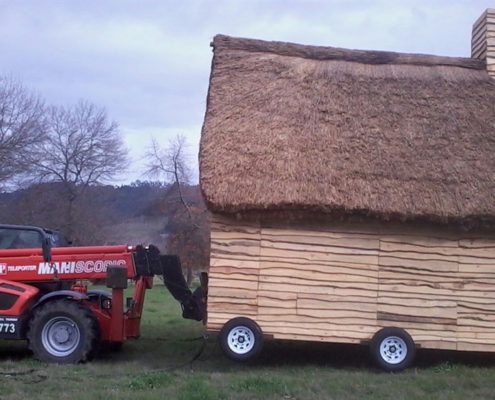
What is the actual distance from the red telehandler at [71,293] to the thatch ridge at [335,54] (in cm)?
431

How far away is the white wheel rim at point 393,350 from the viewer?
11.9 metres

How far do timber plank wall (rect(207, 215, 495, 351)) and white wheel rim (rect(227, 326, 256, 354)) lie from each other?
0.67ft

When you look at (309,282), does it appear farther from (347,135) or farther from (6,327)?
(6,327)

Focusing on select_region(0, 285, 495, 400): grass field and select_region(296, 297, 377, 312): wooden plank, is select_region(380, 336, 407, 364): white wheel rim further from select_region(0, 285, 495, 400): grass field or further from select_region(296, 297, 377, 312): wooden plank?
select_region(296, 297, 377, 312): wooden plank

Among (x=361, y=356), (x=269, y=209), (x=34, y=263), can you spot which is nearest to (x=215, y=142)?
(x=269, y=209)

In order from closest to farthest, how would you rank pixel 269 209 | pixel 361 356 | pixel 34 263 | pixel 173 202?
pixel 269 209 < pixel 34 263 < pixel 361 356 < pixel 173 202

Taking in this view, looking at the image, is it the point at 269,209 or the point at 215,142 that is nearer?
the point at 269,209

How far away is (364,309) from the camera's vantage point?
12.0m

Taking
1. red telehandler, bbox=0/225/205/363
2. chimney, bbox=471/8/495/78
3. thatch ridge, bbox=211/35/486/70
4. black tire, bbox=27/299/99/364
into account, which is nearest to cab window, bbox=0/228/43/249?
red telehandler, bbox=0/225/205/363

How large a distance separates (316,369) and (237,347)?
1183mm

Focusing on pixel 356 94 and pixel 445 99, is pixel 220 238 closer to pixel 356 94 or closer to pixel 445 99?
pixel 356 94

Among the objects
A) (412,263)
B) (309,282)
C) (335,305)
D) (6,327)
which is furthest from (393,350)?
(6,327)

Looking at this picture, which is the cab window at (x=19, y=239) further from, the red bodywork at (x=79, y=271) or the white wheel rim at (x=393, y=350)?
the white wheel rim at (x=393, y=350)

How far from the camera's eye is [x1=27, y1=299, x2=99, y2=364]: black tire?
39.0ft
